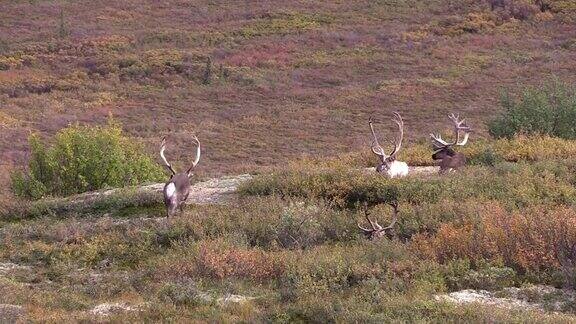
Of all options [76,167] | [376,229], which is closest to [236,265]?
[376,229]

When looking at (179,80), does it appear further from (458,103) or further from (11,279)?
(11,279)

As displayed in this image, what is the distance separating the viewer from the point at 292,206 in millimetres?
12461

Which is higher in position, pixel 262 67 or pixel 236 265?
pixel 236 265

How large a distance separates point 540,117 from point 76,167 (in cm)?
1293

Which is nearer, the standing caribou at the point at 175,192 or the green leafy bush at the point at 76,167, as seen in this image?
the standing caribou at the point at 175,192

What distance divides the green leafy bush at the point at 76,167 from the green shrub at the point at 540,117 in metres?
11.0

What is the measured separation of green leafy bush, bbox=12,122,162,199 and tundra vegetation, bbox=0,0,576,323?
0.18 feet

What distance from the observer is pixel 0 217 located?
50.4 ft

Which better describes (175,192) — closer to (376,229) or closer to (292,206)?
(292,206)

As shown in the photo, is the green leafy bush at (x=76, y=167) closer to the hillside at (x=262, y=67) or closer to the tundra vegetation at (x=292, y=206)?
the tundra vegetation at (x=292, y=206)

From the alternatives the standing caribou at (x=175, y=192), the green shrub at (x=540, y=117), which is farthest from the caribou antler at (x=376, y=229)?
the green shrub at (x=540, y=117)

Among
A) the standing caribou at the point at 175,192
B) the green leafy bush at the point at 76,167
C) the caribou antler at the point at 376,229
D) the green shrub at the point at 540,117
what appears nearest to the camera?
the caribou antler at the point at 376,229

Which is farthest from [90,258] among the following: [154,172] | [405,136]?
[405,136]

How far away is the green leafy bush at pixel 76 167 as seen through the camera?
63.0 ft
